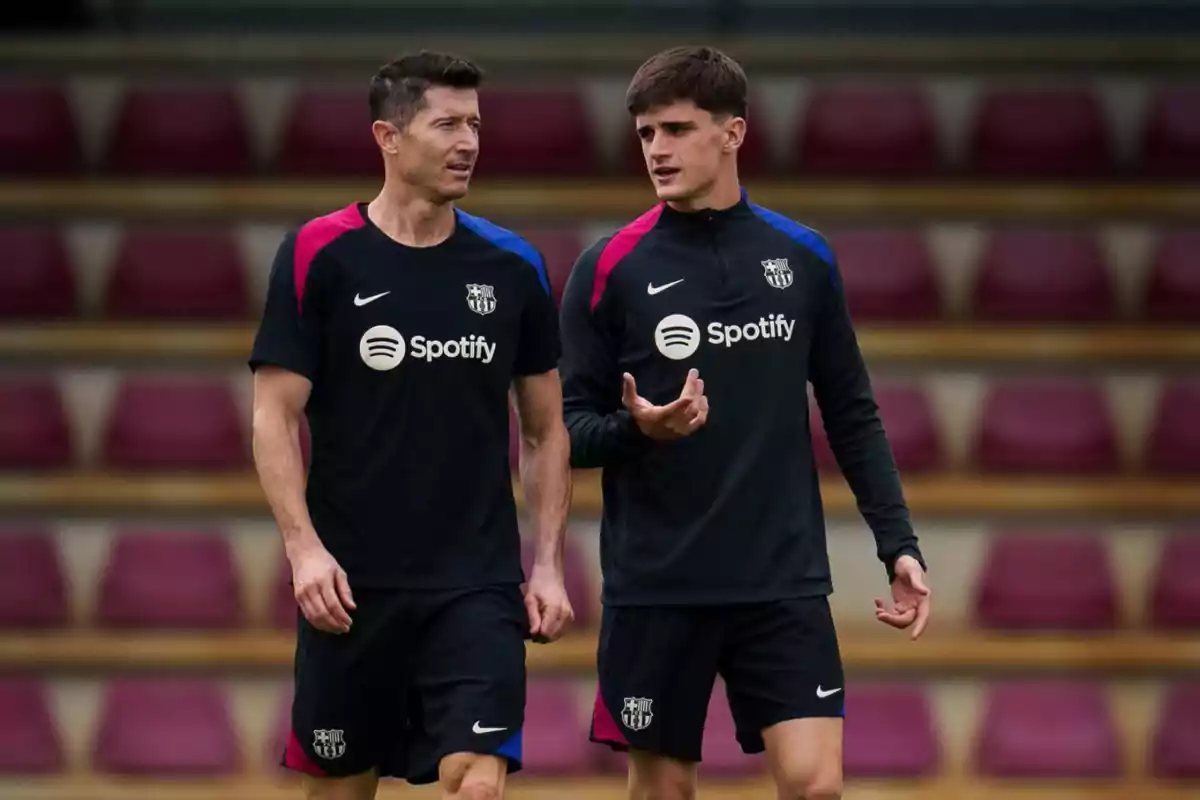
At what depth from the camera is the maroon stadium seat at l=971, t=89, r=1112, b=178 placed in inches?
314

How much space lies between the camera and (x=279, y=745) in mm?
6668

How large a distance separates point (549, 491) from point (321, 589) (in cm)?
52

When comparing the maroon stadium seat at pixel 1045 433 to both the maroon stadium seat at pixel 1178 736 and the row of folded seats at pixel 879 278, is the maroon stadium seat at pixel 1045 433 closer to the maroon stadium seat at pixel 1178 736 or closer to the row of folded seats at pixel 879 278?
the row of folded seats at pixel 879 278

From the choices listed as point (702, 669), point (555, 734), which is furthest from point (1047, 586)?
point (702, 669)

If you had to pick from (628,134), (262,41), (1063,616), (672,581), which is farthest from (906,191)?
(672,581)

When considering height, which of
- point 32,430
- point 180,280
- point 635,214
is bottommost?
point 32,430

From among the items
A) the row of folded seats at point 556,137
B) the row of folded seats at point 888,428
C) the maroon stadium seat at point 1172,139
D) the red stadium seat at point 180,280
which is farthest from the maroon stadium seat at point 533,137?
the maroon stadium seat at point 1172,139

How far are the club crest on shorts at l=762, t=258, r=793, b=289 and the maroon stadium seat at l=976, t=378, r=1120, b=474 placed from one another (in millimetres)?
2860

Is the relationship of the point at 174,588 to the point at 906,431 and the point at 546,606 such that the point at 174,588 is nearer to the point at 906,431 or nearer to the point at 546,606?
the point at 906,431

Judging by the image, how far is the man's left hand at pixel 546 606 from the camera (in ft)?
14.2

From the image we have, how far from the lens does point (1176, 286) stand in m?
7.58

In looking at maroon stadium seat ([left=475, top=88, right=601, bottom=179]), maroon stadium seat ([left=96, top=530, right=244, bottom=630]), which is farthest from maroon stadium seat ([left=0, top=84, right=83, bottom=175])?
maroon stadium seat ([left=96, top=530, right=244, bottom=630])

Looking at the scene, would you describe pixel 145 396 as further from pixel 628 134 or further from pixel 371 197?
pixel 628 134

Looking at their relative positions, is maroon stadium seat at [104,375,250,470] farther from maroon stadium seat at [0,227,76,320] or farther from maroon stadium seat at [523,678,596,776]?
maroon stadium seat at [523,678,596,776]
